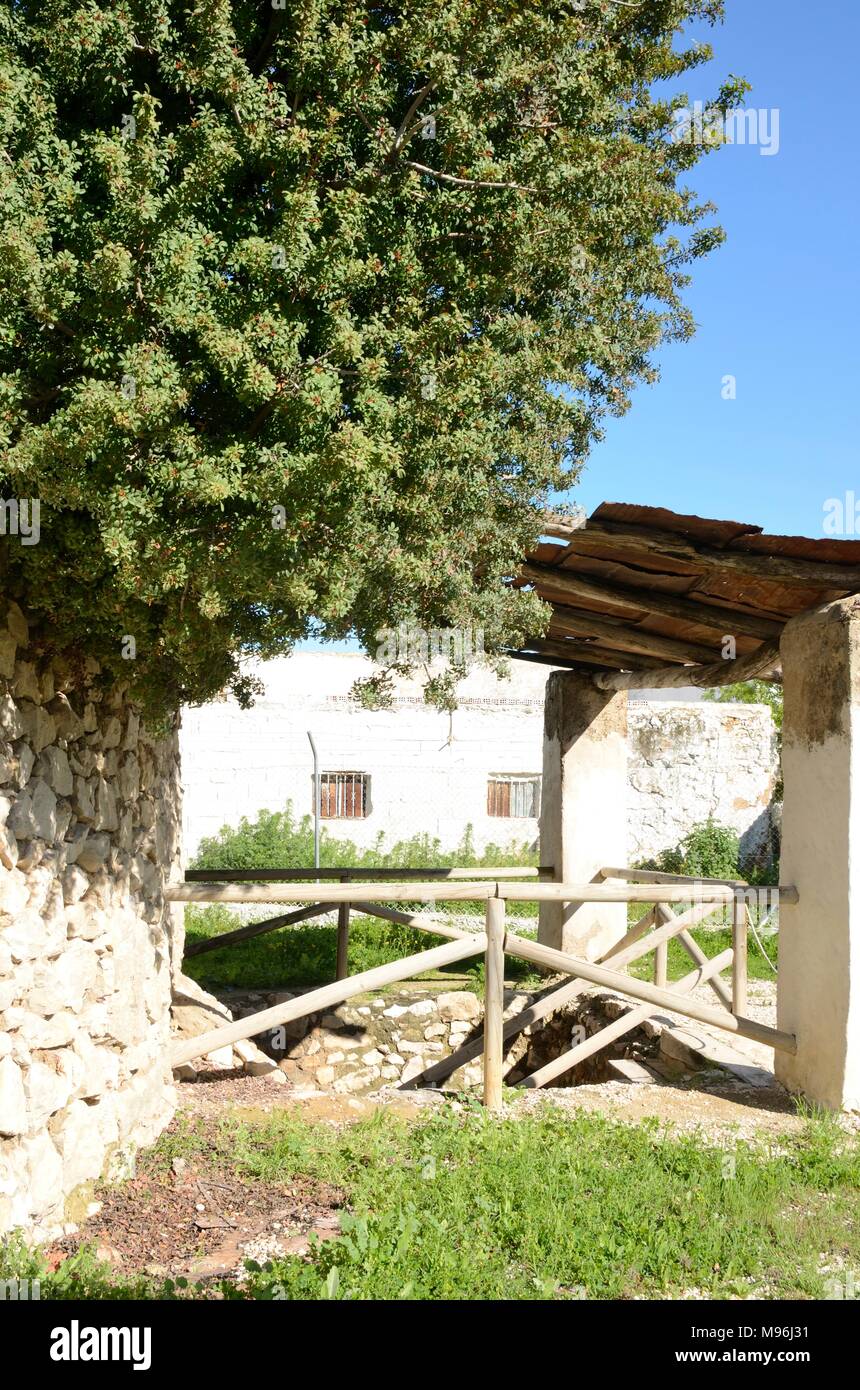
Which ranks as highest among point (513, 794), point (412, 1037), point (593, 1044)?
point (513, 794)

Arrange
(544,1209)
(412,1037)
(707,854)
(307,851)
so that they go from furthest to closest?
1. (707,854)
2. (307,851)
3. (412,1037)
4. (544,1209)

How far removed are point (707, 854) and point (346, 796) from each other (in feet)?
19.9

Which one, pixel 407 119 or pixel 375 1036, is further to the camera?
pixel 375 1036

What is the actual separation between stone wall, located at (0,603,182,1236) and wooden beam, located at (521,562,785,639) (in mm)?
2833

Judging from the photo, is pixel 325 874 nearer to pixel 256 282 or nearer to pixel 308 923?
pixel 308 923

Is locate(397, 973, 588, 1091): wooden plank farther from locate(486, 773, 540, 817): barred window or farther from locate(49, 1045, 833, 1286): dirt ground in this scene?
locate(486, 773, 540, 817): barred window

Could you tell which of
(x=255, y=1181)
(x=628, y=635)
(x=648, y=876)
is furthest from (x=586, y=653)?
(x=255, y=1181)

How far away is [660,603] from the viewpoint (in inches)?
254

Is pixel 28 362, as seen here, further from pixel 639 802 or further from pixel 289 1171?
pixel 639 802

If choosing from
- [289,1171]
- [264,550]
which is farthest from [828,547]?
[289,1171]

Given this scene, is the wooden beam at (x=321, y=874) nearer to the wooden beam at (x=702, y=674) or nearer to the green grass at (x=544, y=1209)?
the wooden beam at (x=702, y=674)

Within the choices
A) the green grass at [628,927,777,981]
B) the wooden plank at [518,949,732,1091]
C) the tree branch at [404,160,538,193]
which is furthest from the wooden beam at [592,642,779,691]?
the tree branch at [404,160,538,193]

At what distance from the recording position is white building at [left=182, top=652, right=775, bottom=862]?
16.1 m

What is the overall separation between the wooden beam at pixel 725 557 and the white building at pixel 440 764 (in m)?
11.0
